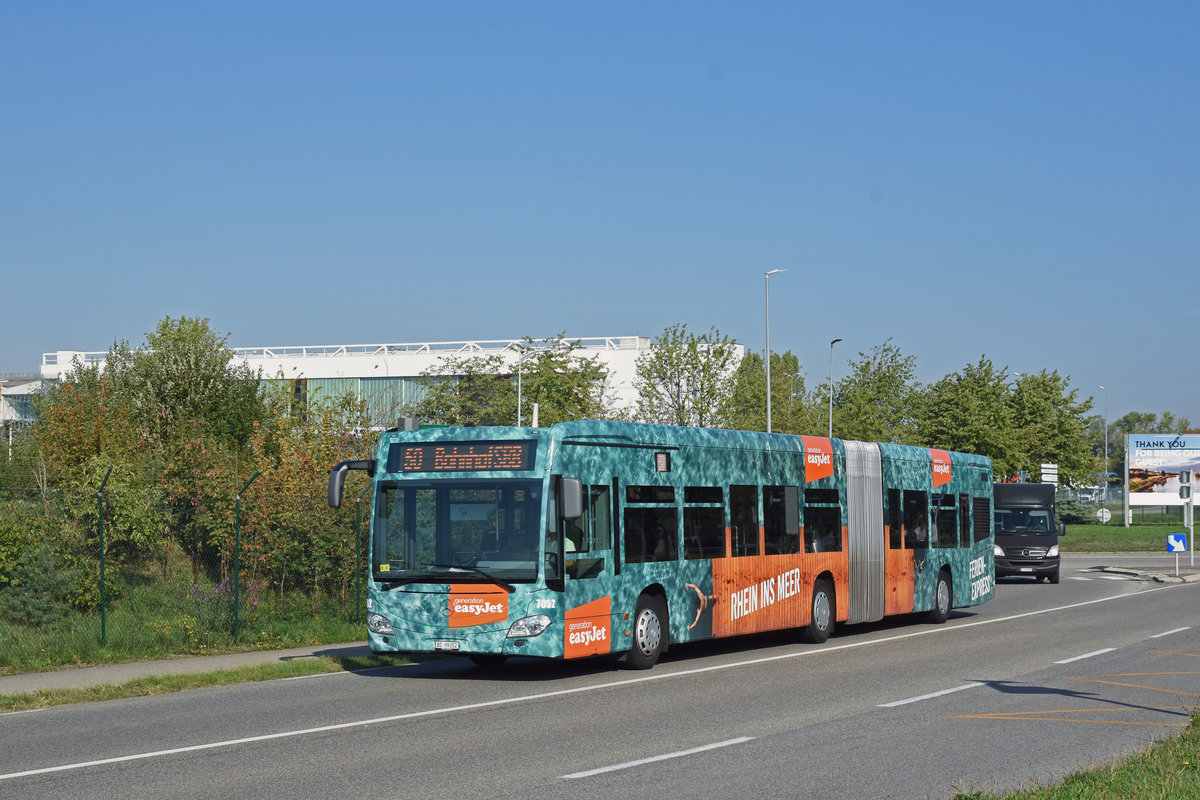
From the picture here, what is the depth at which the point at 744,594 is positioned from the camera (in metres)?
18.0

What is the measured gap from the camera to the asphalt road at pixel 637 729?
8.74 m

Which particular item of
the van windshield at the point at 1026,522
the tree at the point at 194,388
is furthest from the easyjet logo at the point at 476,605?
the tree at the point at 194,388

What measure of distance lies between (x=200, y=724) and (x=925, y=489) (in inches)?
598

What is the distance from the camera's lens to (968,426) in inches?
2506

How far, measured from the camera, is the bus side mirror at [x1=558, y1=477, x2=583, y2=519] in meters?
14.2

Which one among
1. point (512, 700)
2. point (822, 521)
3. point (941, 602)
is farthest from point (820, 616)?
point (512, 700)

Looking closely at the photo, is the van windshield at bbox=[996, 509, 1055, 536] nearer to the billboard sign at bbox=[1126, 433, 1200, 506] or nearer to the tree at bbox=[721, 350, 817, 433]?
the tree at bbox=[721, 350, 817, 433]

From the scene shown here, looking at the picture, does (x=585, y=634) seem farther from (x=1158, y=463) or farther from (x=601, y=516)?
(x=1158, y=463)

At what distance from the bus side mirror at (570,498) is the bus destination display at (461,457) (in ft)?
2.59

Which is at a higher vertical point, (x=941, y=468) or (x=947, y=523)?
(x=941, y=468)

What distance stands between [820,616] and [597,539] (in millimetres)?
5775

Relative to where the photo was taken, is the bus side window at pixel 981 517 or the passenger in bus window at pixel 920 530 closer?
the passenger in bus window at pixel 920 530

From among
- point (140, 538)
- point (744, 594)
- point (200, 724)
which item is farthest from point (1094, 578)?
point (200, 724)

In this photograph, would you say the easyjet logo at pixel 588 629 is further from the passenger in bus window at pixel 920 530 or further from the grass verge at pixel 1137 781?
the passenger in bus window at pixel 920 530
